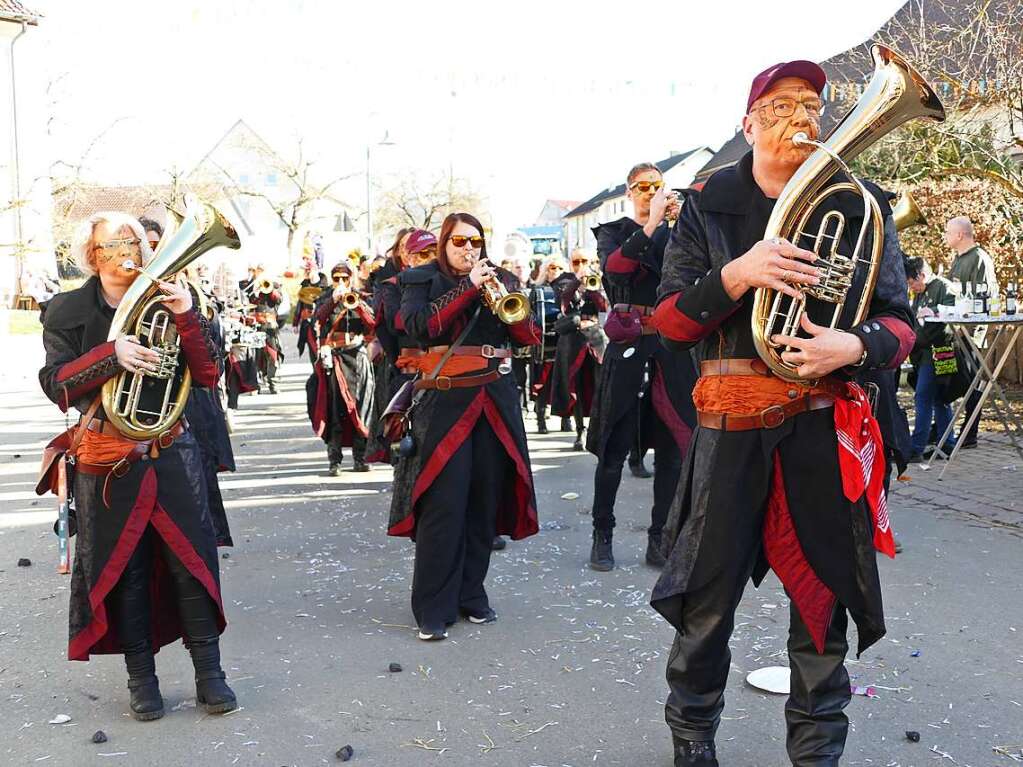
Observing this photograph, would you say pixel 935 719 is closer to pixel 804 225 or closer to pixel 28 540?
pixel 804 225

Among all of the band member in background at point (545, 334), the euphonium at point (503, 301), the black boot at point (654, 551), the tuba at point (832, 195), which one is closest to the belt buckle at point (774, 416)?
the tuba at point (832, 195)

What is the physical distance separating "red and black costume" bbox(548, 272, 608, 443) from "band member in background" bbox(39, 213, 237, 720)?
263 inches

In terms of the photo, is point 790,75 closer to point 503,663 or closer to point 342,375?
point 503,663

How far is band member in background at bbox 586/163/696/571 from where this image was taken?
5.76 metres

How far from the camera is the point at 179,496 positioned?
4.05 m

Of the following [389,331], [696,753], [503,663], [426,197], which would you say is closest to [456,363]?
[389,331]

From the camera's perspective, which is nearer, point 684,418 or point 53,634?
point 53,634

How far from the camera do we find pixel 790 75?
297cm

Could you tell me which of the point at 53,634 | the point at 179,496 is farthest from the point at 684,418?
the point at 53,634

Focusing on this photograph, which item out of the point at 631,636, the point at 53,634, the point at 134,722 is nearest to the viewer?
the point at 134,722

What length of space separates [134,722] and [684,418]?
3156mm

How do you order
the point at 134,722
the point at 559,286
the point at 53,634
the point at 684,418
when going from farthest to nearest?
1. the point at 559,286
2. the point at 684,418
3. the point at 53,634
4. the point at 134,722

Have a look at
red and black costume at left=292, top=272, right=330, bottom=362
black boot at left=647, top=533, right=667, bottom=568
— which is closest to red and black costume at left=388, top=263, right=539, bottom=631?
black boot at left=647, top=533, right=667, bottom=568

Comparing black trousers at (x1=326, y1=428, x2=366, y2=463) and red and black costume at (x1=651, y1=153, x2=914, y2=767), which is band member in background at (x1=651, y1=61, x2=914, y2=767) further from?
black trousers at (x1=326, y1=428, x2=366, y2=463)
